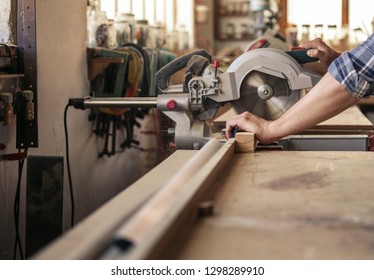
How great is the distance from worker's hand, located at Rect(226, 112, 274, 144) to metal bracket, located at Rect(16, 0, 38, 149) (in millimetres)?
1032

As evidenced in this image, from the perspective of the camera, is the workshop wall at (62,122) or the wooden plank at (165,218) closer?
the wooden plank at (165,218)

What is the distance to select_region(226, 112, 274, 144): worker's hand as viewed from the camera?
2.29 metres

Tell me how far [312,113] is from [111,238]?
1.18m

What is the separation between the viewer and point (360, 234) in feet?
4.25

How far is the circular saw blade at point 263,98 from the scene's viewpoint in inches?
98.9

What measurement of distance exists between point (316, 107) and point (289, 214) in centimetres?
76

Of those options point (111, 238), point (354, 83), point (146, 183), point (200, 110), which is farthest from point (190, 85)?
point (111, 238)

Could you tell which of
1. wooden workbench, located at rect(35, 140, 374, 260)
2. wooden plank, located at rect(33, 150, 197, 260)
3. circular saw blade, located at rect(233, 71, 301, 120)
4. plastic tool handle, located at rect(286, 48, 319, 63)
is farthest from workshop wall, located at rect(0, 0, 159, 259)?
wooden plank, located at rect(33, 150, 197, 260)

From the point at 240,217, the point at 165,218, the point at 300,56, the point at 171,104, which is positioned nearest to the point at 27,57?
the point at 171,104

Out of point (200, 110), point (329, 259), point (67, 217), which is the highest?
point (200, 110)

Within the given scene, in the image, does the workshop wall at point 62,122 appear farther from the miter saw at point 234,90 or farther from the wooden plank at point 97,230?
the wooden plank at point 97,230

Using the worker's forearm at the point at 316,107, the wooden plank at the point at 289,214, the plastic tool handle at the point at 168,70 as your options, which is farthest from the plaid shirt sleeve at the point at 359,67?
the plastic tool handle at the point at 168,70

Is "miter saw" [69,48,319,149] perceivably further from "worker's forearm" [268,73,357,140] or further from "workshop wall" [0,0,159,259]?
"workshop wall" [0,0,159,259]

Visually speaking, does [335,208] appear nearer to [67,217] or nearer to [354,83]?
[354,83]
